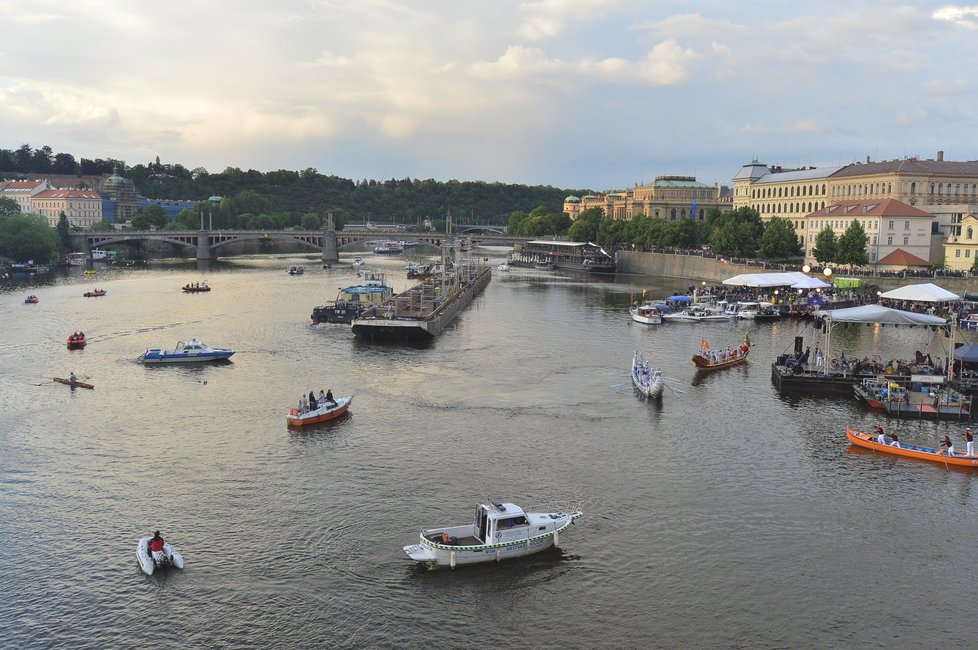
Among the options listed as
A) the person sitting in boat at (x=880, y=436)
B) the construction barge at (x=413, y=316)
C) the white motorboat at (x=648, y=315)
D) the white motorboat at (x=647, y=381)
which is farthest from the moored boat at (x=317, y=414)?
the white motorboat at (x=648, y=315)

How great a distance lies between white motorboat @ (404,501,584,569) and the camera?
80.8ft

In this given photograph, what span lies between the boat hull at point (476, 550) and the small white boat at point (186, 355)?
32.0m

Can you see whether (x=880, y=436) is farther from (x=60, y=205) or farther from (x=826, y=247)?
(x=60, y=205)

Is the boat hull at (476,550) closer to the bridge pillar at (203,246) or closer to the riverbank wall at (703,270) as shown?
the riverbank wall at (703,270)

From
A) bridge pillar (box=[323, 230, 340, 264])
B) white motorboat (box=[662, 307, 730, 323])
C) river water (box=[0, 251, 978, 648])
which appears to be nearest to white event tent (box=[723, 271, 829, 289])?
white motorboat (box=[662, 307, 730, 323])

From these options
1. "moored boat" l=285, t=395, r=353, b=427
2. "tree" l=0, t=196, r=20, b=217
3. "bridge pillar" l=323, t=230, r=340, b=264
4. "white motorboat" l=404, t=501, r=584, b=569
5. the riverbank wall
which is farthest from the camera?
"bridge pillar" l=323, t=230, r=340, b=264

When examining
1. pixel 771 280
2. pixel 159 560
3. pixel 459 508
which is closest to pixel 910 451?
pixel 459 508

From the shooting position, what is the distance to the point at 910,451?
114 ft

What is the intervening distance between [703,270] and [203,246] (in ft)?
287

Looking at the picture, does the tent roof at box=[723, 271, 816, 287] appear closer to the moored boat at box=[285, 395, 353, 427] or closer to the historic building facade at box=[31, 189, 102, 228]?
the moored boat at box=[285, 395, 353, 427]

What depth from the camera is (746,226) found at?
4636 inches

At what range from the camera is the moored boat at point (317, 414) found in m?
38.1

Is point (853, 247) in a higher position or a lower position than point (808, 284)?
higher

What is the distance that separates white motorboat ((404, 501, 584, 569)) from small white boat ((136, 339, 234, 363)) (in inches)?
1253
